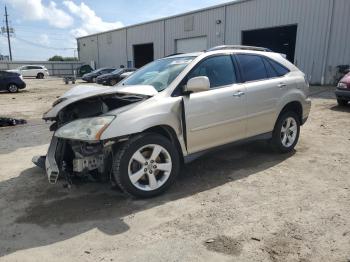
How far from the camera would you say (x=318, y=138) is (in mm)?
7012

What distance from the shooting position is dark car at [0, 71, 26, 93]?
20.5 meters

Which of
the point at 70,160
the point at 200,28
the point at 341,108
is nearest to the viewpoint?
the point at 70,160

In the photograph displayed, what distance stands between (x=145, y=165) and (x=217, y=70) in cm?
179

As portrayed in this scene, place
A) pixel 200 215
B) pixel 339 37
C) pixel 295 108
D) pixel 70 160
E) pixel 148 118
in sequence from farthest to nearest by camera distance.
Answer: pixel 339 37 → pixel 295 108 → pixel 70 160 → pixel 148 118 → pixel 200 215

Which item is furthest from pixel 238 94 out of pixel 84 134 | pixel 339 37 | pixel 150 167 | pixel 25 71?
pixel 25 71

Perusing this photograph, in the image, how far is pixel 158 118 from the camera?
156 inches

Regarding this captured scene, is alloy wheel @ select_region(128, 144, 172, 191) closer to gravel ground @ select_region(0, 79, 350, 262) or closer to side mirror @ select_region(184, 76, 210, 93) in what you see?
gravel ground @ select_region(0, 79, 350, 262)

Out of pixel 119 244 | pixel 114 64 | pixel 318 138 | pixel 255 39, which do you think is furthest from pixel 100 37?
pixel 119 244

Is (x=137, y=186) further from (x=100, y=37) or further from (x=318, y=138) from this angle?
(x=100, y=37)

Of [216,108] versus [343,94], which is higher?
[216,108]

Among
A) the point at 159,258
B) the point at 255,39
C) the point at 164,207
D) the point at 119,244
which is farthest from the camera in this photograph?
the point at 255,39

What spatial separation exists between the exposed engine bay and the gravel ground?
371 mm

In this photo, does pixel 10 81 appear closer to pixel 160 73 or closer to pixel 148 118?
pixel 160 73

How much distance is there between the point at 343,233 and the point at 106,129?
2.63 m
